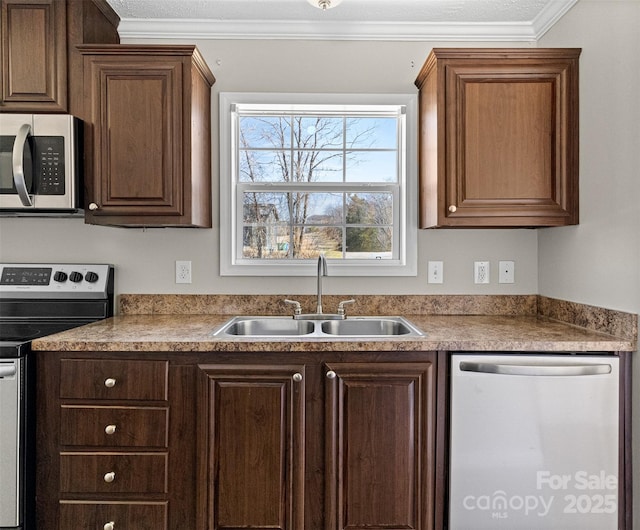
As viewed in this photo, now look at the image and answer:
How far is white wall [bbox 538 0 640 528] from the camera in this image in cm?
173

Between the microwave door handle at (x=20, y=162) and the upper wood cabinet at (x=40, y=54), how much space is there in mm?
162

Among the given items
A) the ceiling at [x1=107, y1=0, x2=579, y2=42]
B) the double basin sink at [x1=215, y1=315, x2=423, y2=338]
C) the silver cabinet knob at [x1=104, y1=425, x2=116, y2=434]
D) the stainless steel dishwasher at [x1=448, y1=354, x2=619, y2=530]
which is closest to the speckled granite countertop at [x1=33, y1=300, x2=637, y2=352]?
the stainless steel dishwasher at [x1=448, y1=354, x2=619, y2=530]

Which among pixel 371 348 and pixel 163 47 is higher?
pixel 163 47

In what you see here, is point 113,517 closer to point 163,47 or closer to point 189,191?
point 189,191

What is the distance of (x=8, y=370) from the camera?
1.68m

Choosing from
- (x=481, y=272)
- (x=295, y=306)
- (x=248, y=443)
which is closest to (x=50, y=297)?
(x=295, y=306)

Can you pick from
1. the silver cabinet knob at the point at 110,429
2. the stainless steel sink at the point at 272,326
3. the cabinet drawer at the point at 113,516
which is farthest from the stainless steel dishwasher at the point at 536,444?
the silver cabinet knob at the point at 110,429

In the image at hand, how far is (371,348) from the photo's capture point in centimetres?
174

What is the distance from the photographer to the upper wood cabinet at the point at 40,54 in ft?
6.83

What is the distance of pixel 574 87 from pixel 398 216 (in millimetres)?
1011

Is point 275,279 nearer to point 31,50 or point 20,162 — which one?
point 20,162

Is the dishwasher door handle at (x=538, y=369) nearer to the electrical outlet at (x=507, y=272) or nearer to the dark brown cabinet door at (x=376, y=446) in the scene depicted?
the dark brown cabinet door at (x=376, y=446)

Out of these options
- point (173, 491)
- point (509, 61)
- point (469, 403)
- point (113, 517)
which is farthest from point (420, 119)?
point (113, 517)

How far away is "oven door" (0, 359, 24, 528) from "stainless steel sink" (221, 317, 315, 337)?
3.06 ft
